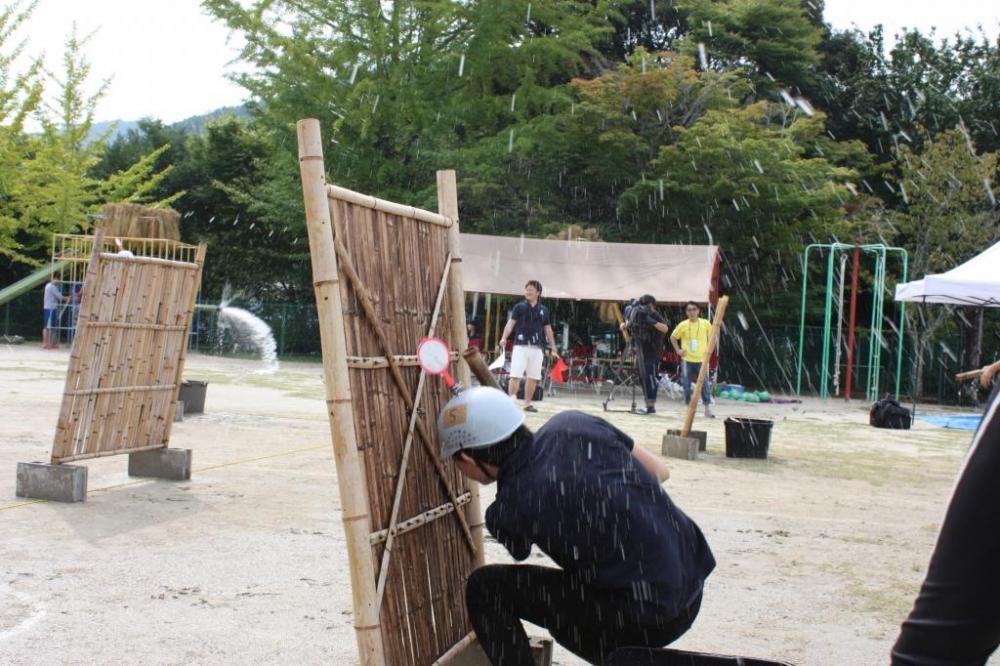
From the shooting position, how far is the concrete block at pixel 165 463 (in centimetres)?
884

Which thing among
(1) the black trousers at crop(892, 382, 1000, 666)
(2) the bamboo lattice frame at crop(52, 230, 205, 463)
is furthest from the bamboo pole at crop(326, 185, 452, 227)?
(2) the bamboo lattice frame at crop(52, 230, 205, 463)

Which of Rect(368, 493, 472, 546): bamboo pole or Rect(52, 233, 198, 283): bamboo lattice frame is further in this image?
Rect(52, 233, 198, 283): bamboo lattice frame

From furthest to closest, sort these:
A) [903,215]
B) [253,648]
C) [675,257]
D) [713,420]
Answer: [903,215] < [675,257] < [713,420] < [253,648]

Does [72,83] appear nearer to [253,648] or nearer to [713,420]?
[713,420]

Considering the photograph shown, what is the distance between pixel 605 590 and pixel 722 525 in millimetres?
4809

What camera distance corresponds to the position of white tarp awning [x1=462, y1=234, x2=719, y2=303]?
2273 cm

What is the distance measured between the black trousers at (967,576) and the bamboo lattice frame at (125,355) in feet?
22.1

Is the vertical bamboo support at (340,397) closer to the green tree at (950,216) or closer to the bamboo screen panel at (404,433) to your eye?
the bamboo screen panel at (404,433)

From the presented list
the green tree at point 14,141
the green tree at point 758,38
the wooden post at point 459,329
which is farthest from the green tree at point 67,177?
the wooden post at point 459,329

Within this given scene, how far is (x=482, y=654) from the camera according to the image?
4562mm

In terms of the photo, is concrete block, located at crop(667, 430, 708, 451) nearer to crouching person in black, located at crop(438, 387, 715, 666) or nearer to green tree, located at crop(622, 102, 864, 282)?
crouching person in black, located at crop(438, 387, 715, 666)

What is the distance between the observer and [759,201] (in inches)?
1097

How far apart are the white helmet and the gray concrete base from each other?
1.00 m

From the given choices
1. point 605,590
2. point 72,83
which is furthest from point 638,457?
point 72,83
